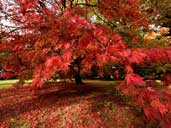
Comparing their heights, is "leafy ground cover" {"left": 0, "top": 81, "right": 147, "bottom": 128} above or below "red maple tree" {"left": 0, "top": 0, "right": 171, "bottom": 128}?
below

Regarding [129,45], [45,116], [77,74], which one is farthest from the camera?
[77,74]

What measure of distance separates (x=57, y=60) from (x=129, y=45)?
3.51m

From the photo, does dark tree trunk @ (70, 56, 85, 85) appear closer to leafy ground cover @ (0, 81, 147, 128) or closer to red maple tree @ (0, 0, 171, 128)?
red maple tree @ (0, 0, 171, 128)

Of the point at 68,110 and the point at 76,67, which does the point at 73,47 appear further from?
the point at 76,67

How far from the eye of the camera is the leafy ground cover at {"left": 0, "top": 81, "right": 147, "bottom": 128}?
7.98 meters

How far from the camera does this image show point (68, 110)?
8453mm

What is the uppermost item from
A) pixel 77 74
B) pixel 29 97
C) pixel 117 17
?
pixel 117 17

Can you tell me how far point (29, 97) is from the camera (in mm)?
9852

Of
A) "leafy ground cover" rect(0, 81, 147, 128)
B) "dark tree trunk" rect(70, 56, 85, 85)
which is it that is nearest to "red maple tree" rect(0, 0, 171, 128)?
"dark tree trunk" rect(70, 56, 85, 85)

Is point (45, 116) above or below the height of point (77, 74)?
below

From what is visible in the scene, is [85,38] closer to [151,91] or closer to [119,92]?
[151,91]

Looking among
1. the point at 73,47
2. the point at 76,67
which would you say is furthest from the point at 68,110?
the point at 76,67

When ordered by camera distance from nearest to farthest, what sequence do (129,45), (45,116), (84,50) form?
(84,50) → (45,116) → (129,45)

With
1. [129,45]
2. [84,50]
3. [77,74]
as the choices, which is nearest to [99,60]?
[84,50]
